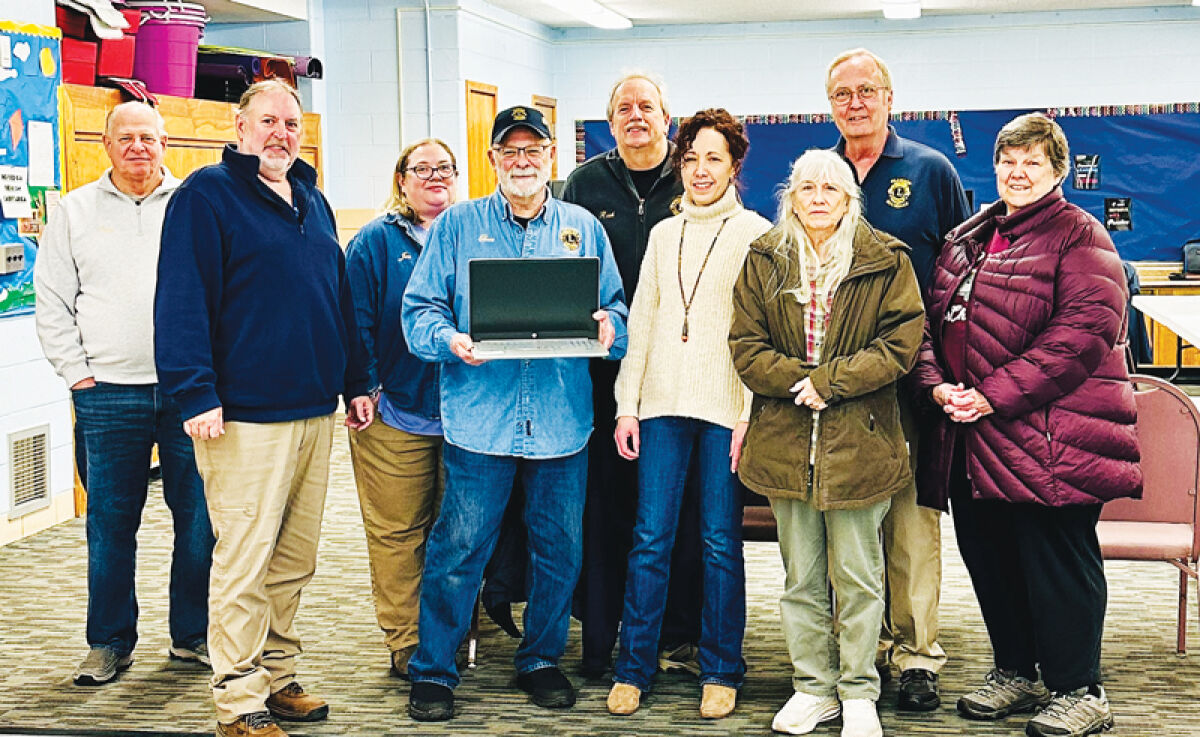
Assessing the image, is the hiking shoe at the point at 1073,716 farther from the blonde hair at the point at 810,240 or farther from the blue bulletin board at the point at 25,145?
the blue bulletin board at the point at 25,145

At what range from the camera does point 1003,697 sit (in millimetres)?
3217

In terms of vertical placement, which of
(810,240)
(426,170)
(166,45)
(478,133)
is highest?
(166,45)

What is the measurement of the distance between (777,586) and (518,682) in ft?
4.33

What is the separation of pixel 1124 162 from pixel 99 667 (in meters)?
8.56

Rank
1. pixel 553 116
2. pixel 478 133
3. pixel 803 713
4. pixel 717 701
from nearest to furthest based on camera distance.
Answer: pixel 803 713
pixel 717 701
pixel 478 133
pixel 553 116

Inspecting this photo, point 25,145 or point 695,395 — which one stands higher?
point 25,145

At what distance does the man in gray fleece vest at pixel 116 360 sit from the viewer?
3.46 meters

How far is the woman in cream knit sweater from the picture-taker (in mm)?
3148

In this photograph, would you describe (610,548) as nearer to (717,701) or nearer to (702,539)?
(702,539)

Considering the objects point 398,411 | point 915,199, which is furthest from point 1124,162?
point 398,411

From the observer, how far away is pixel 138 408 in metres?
3.48

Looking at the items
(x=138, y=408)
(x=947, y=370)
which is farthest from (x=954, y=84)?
(x=138, y=408)

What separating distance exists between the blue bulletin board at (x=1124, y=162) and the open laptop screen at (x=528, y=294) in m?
6.69

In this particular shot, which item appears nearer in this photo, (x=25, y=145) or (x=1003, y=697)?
(x=1003, y=697)
